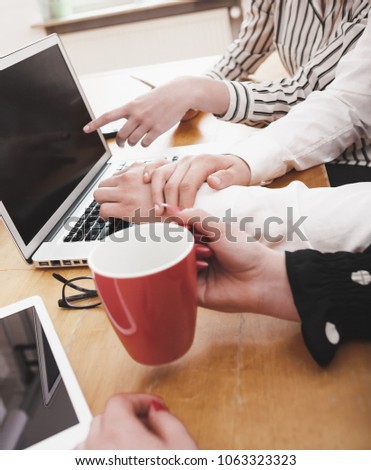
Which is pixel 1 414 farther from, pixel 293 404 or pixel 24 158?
pixel 24 158

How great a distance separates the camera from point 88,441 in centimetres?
32

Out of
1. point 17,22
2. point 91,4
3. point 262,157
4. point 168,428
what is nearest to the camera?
point 168,428

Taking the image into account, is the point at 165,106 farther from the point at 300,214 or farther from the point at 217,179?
the point at 300,214

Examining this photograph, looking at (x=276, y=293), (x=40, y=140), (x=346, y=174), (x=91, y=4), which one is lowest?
(x=346, y=174)

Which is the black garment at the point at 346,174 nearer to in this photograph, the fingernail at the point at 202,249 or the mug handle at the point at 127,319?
the fingernail at the point at 202,249

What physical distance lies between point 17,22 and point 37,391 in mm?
2821

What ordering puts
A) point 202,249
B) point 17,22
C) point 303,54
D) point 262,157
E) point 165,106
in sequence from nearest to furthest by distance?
point 202,249 → point 262,157 → point 165,106 → point 303,54 → point 17,22

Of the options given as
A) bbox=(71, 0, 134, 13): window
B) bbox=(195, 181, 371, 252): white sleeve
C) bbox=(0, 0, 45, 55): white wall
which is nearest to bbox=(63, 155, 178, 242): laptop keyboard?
bbox=(195, 181, 371, 252): white sleeve

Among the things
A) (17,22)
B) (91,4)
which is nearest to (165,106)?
(17,22)

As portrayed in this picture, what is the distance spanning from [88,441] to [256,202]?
33 centimetres

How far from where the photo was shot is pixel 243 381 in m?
0.38

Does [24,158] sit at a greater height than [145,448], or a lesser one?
greater

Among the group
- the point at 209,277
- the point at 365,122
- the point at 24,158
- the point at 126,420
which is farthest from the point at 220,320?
the point at 365,122
